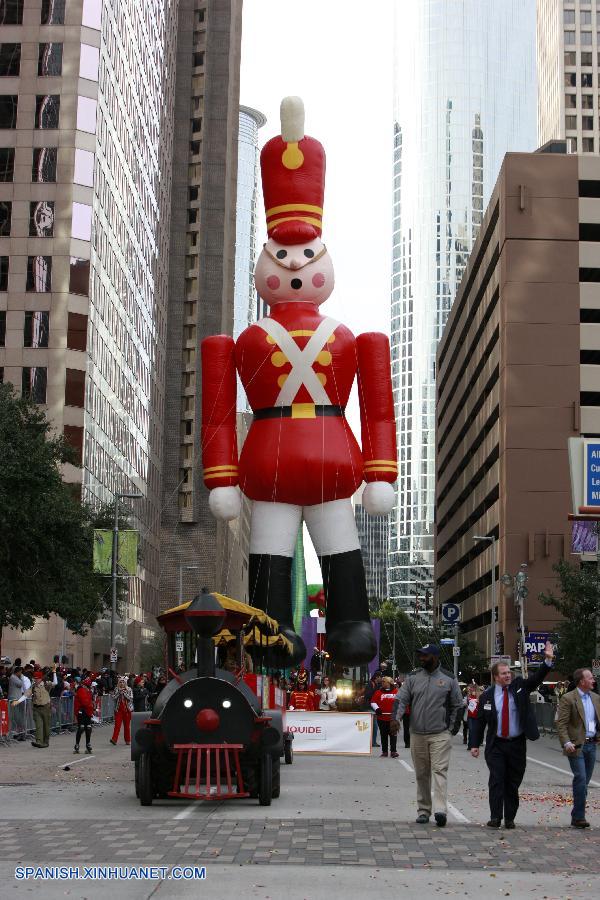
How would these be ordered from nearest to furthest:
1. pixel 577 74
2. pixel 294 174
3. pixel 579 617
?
1. pixel 294 174
2. pixel 579 617
3. pixel 577 74

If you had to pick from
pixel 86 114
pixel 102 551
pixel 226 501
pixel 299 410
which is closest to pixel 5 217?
pixel 86 114

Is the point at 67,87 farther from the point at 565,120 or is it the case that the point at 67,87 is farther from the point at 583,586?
the point at 565,120

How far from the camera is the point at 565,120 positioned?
127 meters

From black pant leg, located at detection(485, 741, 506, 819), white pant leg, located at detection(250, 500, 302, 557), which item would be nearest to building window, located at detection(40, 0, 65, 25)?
white pant leg, located at detection(250, 500, 302, 557)

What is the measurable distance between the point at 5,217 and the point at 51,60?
7.16m

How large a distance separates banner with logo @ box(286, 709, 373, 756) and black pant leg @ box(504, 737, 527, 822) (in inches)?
441

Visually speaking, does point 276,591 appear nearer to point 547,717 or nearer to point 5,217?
point 547,717

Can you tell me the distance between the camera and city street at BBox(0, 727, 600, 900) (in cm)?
884

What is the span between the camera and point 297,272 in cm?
2248

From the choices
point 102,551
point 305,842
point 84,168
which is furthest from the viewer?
point 84,168

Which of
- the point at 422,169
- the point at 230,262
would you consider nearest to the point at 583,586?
the point at 230,262

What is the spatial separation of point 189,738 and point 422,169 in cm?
18666

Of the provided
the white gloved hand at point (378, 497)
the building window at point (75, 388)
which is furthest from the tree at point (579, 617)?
the building window at point (75, 388)

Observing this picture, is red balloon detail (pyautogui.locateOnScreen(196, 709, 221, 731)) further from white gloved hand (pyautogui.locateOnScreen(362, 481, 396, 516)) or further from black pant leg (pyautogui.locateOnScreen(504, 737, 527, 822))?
white gloved hand (pyautogui.locateOnScreen(362, 481, 396, 516))
